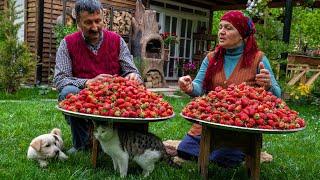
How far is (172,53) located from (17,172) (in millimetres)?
11827

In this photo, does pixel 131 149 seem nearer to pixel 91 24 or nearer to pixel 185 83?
pixel 185 83

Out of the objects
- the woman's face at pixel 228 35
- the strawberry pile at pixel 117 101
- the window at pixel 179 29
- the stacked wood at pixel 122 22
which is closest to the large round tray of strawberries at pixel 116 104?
the strawberry pile at pixel 117 101

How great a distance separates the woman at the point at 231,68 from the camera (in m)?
3.64

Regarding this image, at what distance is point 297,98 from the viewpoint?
9.46m

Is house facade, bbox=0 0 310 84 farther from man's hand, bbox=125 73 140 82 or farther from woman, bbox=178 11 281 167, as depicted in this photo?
woman, bbox=178 11 281 167

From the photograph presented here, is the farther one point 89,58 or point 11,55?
point 11,55

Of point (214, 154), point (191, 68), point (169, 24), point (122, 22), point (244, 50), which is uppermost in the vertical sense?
point (169, 24)

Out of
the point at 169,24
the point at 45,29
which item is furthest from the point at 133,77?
the point at 169,24

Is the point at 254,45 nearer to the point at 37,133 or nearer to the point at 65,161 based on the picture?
the point at 65,161

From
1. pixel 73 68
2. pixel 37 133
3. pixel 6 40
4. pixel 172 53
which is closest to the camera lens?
pixel 73 68

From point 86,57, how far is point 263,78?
167 cm

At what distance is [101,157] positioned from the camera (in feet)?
13.9

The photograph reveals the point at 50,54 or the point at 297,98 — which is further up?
the point at 50,54

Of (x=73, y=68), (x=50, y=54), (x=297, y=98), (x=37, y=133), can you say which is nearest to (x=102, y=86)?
(x=73, y=68)
